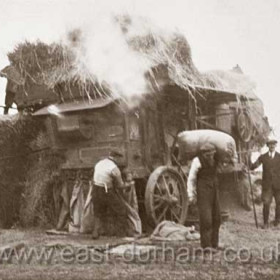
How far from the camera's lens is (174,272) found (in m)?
4.24

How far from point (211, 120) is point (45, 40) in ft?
10.4

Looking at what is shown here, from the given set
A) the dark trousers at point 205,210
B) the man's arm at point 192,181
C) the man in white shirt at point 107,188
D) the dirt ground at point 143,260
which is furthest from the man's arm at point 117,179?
the dark trousers at point 205,210

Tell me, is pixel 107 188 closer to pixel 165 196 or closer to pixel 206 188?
pixel 165 196

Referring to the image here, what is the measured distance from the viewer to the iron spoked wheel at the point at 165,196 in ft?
21.4

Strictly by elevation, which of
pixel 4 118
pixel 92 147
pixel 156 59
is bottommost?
pixel 92 147

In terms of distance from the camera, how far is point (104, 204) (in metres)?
6.25

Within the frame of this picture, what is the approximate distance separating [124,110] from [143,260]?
2.39 m

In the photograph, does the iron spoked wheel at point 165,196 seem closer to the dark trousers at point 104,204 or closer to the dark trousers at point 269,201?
the dark trousers at point 104,204

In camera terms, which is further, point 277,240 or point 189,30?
point 277,240

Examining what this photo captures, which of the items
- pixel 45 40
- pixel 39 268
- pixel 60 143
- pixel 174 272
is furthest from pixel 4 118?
pixel 174 272

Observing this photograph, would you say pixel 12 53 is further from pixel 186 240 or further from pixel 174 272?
pixel 174 272

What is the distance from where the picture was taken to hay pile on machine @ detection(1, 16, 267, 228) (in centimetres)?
636

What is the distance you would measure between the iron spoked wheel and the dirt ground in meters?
0.58

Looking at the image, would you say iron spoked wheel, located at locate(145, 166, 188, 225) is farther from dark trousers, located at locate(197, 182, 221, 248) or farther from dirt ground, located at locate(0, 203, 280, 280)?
dark trousers, located at locate(197, 182, 221, 248)
